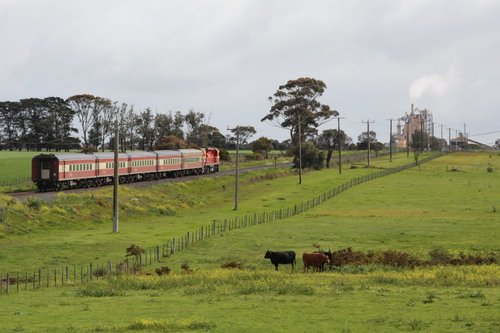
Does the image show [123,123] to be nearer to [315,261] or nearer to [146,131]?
[146,131]

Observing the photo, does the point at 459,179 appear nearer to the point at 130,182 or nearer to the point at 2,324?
the point at 130,182

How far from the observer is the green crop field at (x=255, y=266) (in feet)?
79.1

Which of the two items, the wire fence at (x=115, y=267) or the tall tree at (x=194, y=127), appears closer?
the wire fence at (x=115, y=267)

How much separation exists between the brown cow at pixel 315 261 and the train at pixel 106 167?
4034 centimetres

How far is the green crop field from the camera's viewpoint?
949 inches

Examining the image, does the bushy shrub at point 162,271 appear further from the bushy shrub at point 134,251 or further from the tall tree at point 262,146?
the tall tree at point 262,146

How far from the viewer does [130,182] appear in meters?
93.3

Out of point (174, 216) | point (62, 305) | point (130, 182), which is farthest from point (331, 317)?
point (130, 182)

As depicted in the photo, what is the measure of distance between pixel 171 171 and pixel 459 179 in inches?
1776

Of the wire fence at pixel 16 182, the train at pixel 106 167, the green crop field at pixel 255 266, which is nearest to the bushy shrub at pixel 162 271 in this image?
the green crop field at pixel 255 266

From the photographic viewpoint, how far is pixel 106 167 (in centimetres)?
8531

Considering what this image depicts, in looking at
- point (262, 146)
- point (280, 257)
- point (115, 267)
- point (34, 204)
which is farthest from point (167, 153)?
point (262, 146)

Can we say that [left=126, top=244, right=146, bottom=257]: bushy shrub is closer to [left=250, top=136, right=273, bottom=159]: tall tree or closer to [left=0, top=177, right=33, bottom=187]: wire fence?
[left=0, top=177, right=33, bottom=187]: wire fence

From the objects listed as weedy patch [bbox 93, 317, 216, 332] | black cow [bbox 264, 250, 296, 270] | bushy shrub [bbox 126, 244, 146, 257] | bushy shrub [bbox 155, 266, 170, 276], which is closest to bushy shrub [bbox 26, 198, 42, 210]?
bushy shrub [bbox 126, 244, 146, 257]
